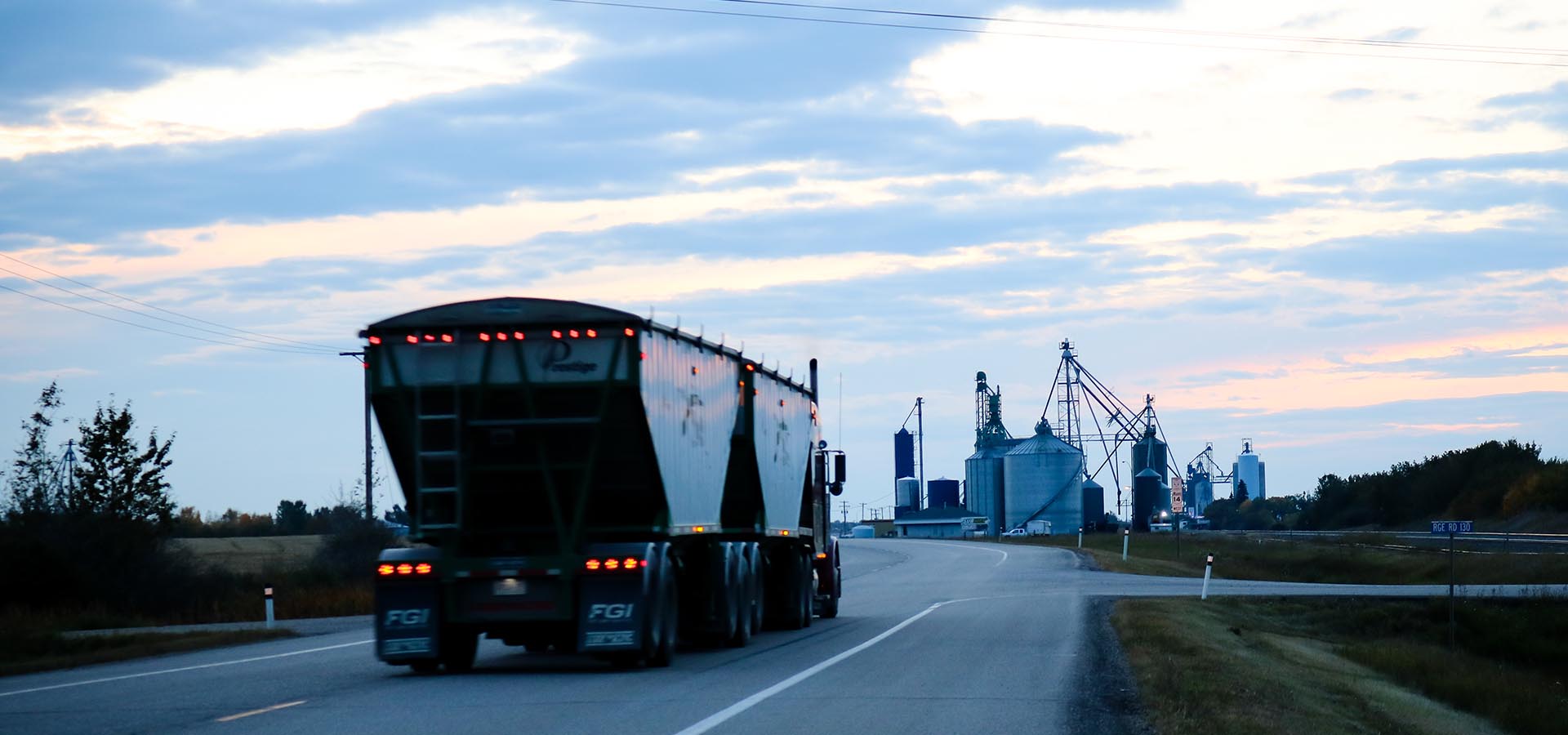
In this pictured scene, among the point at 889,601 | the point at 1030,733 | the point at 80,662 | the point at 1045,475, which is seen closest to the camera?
the point at 1030,733

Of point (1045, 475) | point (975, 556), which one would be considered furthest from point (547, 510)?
point (1045, 475)

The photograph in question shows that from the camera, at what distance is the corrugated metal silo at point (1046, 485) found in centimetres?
13575

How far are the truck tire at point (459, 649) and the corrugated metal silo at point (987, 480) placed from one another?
12910 centimetres

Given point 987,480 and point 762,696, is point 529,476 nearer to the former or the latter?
point 762,696

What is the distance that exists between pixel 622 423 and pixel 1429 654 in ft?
58.8

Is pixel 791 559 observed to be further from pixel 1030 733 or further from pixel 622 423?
pixel 1030 733

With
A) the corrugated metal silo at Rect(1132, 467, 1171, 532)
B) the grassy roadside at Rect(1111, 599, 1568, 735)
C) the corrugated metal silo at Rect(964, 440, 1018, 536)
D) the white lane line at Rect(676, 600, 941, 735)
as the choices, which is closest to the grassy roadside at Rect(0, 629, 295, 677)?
the white lane line at Rect(676, 600, 941, 735)

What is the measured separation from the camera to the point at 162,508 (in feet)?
134

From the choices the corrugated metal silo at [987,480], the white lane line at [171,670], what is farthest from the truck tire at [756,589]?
the corrugated metal silo at [987,480]

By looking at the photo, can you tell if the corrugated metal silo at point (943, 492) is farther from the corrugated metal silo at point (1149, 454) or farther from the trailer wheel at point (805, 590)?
the trailer wheel at point (805, 590)

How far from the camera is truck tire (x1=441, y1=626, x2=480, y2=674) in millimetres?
16172

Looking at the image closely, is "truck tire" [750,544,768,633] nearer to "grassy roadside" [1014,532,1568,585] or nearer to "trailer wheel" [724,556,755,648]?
"trailer wheel" [724,556,755,648]

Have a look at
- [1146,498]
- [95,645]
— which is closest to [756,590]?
[95,645]

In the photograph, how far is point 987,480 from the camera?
500 ft
